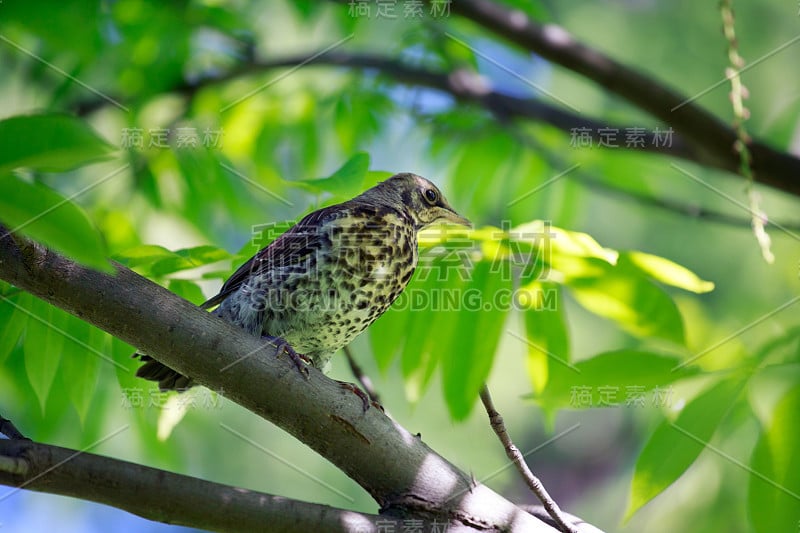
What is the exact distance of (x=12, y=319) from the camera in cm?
230

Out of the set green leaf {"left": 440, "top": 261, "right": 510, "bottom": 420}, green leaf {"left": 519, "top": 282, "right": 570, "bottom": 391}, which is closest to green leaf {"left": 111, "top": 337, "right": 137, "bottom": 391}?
green leaf {"left": 440, "top": 261, "right": 510, "bottom": 420}

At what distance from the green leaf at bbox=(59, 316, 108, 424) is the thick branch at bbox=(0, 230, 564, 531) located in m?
0.57

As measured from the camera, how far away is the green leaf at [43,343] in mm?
2307

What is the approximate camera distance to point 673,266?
228 cm

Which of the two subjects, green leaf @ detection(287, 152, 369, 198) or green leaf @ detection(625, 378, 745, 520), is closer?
green leaf @ detection(625, 378, 745, 520)

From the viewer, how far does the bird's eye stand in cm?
334

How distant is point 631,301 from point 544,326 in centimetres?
36

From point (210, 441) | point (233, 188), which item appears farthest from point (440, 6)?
point (210, 441)

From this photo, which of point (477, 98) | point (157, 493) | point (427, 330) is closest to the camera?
point (157, 493)

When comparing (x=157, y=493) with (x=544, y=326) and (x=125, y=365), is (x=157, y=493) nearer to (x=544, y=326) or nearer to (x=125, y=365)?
(x=125, y=365)

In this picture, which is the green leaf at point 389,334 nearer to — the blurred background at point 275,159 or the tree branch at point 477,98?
the blurred background at point 275,159

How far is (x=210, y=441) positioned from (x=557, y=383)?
568 cm

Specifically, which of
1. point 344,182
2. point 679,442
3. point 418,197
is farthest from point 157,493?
point 418,197

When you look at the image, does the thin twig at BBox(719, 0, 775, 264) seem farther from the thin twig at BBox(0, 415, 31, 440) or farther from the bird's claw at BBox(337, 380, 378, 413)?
the thin twig at BBox(0, 415, 31, 440)
